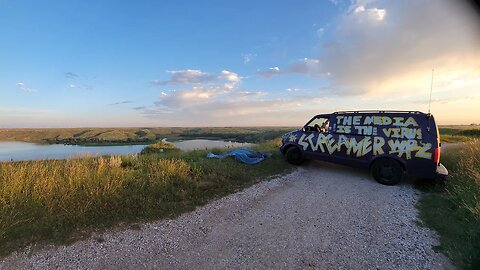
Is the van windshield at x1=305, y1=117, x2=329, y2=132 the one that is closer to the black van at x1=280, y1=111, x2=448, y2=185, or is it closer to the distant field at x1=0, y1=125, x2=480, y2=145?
the black van at x1=280, y1=111, x2=448, y2=185

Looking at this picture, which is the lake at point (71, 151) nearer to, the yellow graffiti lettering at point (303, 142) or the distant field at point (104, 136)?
the yellow graffiti lettering at point (303, 142)

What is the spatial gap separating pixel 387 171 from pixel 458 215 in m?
3.01

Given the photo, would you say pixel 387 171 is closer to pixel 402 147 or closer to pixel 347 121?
pixel 402 147

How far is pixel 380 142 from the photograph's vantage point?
8453mm

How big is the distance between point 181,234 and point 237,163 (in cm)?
572

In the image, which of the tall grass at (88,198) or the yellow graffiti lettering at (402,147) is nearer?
the tall grass at (88,198)

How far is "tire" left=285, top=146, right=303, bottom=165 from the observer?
10703 millimetres

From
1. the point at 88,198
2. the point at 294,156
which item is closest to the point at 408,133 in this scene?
the point at 294,156

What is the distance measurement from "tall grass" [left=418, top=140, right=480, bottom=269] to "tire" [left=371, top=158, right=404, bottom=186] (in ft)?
3.19

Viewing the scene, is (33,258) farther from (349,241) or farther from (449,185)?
(449,185)

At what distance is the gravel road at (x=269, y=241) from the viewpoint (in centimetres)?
373

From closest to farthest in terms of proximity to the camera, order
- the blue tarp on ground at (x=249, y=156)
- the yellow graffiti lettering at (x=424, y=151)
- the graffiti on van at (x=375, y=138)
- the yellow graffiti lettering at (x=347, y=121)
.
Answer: the yellow graffiti lettering at (x=424, y=151), the graffiti on van at (x=375, y=138), the yellow graffiti lettering at (x=347, y=121), the blue tarp on ground at (x=249, y=156)


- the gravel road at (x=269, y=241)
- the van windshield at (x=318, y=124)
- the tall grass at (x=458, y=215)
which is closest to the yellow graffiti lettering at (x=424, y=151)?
the tall grass at (x=458, y=215)

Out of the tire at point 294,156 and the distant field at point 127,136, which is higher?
the tire at point 294,156
